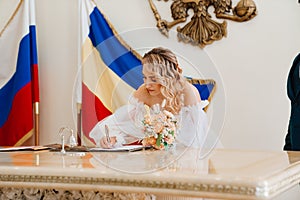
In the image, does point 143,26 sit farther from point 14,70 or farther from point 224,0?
point 14,70

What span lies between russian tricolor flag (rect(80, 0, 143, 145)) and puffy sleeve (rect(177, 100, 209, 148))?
1283mm

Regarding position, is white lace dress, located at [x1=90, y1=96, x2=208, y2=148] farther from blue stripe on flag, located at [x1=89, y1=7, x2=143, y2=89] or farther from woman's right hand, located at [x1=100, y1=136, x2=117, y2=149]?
blue stripe on flag, located at [x1=89, y1=7, x2=143, y2=89]

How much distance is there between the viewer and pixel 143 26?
4598 mm

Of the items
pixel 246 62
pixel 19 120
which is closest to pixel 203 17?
pixel 246 62

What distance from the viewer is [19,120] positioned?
4.91 metres

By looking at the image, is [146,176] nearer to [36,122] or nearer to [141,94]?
[141,94]

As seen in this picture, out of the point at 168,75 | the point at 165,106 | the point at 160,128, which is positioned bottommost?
the point at 160,128

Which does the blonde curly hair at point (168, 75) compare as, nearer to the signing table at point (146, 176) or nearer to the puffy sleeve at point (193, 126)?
the puffy sleeve at point (193, 126)

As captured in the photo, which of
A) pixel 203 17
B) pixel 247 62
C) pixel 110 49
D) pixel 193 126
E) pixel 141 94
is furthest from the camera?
pixel 110 49

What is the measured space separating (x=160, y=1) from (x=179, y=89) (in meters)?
1.34

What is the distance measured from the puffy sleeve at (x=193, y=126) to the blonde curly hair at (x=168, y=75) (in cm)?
6

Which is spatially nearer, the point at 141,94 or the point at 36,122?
the point at 141,94

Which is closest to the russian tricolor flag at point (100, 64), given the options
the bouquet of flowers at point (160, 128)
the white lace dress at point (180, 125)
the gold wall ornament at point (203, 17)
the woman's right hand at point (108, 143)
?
the gold wall ornament at point (203, 17)

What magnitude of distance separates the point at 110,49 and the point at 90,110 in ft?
1.76
